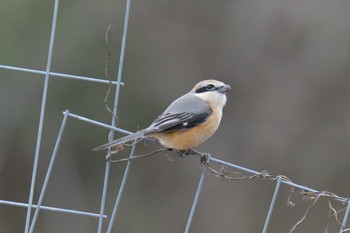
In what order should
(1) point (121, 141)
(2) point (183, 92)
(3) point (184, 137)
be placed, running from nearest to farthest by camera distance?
(1) point (121, 141) → (3) point (184, 137) → (2) point (183, 92)

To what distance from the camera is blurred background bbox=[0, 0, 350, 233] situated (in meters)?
5.15

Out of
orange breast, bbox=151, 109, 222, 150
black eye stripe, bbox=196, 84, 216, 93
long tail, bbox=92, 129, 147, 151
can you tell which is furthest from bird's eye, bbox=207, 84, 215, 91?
long tail, bbox=92, 129, 147, 151

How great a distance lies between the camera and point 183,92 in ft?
17.2

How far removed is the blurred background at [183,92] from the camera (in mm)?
5148

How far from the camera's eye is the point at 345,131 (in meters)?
5.36

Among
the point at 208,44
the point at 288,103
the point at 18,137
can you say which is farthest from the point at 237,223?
the point at 18,137

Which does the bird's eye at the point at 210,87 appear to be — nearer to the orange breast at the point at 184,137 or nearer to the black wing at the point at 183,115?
the black wing at the point at 183,115

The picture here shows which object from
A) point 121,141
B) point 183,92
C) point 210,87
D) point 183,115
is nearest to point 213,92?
point 210,87

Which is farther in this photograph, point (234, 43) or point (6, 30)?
point (234, 43)

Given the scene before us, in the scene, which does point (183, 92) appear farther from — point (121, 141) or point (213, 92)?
point (121, 141)

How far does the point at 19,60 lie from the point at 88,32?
528 millimetres

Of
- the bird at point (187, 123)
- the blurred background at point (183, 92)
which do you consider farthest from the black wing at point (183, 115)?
the blurred background at point (183, 92)

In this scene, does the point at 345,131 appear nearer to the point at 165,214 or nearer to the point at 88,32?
the point at 165,214

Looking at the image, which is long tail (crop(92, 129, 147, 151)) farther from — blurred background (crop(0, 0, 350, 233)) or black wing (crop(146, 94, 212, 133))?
blurred background (crop(0, 0, 350, 233))
